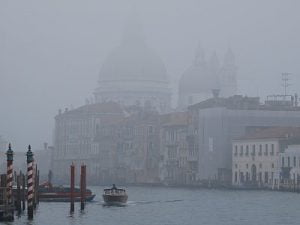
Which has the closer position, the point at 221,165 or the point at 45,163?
the point at 221,165

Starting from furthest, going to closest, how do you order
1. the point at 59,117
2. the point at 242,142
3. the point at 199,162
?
the point at 59,117 → the point at 199,162 → the point at 242,142

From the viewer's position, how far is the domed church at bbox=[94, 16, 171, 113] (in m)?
147

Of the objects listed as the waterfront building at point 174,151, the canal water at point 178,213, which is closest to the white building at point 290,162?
the waterfront building at point 174,151

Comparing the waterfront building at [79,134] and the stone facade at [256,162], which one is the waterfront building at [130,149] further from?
the stone facade at [256,162]

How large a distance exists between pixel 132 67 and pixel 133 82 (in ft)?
6.43

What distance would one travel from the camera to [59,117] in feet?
429

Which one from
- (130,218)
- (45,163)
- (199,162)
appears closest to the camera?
(130,218)

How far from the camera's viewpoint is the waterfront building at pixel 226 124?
9581cm

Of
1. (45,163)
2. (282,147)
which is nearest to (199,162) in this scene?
(282,147)

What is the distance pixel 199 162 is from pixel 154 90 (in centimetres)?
4915

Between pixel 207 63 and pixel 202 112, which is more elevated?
pixel 207 63

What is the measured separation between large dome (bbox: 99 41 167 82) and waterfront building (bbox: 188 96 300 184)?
4781 centimetres

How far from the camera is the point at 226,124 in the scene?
95.5m

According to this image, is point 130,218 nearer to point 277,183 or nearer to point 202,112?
point 277,183
